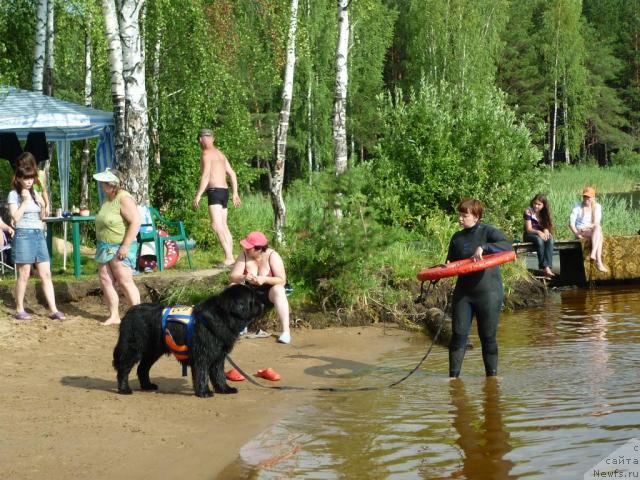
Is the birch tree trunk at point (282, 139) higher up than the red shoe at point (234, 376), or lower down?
higher up

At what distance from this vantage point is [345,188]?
12180 mm

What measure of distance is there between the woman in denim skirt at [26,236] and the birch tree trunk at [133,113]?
9.03ft

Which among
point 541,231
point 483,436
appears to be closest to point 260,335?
point 483,436

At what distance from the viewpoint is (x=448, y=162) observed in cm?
1908

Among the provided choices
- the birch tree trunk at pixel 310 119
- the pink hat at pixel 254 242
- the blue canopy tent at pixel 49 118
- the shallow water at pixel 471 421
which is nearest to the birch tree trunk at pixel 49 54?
the blue canopy tent at pixel 49 118

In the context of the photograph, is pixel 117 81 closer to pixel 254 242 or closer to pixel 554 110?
pixel 254 242

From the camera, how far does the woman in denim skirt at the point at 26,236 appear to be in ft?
36.2

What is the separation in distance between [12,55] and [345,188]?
13.2 meters

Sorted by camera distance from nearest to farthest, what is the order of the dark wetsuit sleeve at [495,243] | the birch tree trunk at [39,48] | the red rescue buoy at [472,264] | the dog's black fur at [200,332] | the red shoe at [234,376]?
the dog's black fur at [200,332]
the red rescue buoy at [472,264]
the dark wetsuit sleeve at [495,243]
the red shoe at [234,376]
the birch tree trunk at [39,48]

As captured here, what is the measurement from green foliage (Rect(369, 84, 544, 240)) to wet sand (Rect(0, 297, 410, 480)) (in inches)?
293

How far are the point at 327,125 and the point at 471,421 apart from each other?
122 feet

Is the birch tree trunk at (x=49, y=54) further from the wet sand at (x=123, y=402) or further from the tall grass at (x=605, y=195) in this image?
the tall grass at (x=605, y=195)

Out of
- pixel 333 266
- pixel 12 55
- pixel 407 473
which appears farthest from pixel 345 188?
pixel 12 55

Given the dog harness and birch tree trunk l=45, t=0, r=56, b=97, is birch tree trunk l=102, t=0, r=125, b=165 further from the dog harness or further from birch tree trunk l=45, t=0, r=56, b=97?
the dog harness
